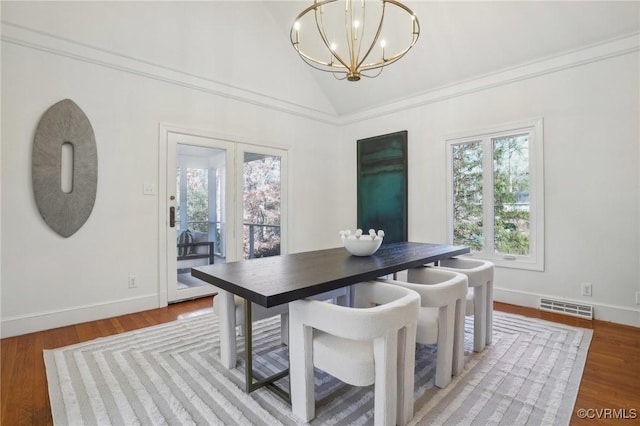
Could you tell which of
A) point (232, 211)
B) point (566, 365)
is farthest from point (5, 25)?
point (566, 365)

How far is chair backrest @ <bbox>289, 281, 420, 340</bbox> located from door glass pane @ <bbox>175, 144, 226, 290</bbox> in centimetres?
256

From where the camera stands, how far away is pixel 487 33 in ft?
11.2

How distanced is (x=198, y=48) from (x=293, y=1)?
133cm

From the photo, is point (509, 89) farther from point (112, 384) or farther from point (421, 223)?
point (112, 384)

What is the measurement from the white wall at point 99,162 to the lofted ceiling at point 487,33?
1.96 m

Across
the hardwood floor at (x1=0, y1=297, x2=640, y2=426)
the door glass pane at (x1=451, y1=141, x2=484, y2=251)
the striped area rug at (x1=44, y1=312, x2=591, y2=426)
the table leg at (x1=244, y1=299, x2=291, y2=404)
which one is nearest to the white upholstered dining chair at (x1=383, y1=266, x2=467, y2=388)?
the striped area rug at (x1=44, y1=312, x2=591, y2=426)

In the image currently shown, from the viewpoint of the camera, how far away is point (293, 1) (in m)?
3.99

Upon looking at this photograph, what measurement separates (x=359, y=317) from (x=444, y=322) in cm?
77

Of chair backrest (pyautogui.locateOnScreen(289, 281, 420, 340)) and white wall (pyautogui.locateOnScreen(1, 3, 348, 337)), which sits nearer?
chair backrest (pyautogui.locateOnScreen(289, 281, 420, 340))

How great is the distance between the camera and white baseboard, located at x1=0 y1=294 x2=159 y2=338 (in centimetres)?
268

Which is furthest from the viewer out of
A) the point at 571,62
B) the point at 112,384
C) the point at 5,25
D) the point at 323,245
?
the point at 323,245

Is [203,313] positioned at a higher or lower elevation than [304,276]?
lower

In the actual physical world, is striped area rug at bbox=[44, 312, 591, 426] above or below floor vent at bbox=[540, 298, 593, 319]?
below

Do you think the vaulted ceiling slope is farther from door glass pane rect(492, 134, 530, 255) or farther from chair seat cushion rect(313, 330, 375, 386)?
chair seat cushion rect(313, 330, 375, 386)
